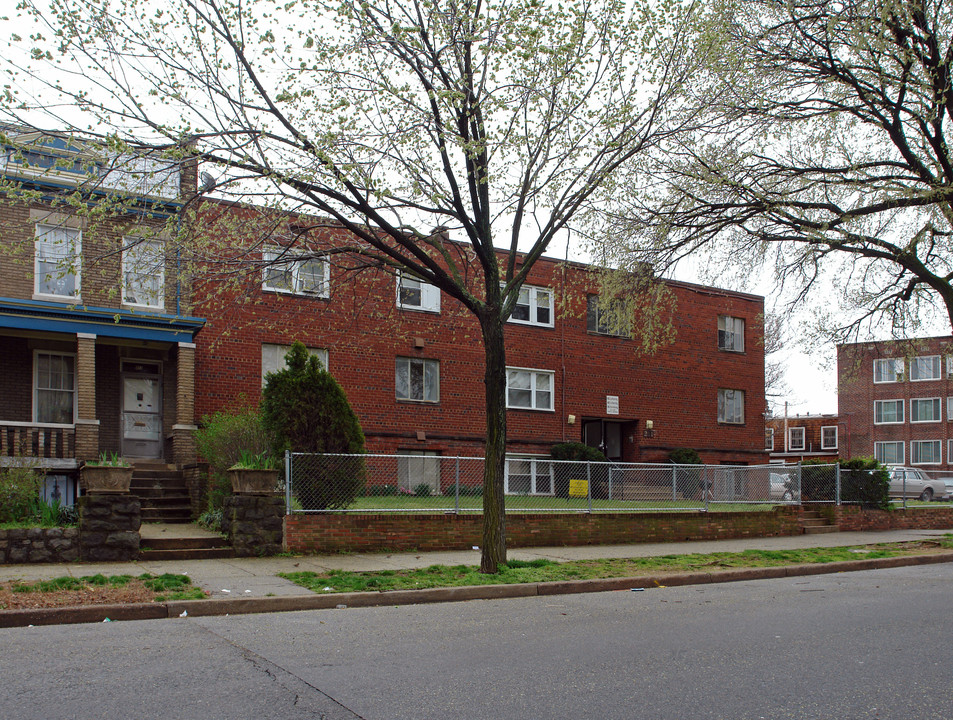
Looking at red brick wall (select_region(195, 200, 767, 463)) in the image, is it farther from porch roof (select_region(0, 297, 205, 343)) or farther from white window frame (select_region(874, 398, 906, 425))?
white window frame (select_region(874, 398, 906, 425))

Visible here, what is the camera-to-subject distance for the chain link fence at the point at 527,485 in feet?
45.1

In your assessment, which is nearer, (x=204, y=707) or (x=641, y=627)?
(x=204, y=707)

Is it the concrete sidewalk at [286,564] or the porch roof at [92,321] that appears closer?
the concrete sidewalk at [286,564]

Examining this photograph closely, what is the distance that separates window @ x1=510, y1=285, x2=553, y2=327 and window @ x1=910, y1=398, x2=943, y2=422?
130ft

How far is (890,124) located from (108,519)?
15782 millimetres

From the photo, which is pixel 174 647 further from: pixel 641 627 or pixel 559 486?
pixel 559 486

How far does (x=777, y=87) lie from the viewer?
1716 cm

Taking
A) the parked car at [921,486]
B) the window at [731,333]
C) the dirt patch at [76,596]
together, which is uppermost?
the window at [731,333]

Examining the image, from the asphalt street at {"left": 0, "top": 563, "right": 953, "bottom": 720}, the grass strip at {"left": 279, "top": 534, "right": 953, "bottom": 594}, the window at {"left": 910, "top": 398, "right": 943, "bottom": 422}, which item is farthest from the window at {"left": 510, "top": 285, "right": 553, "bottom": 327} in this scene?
the window at {"left": 910, "top": 398, "right": 943, "bottom": 422}

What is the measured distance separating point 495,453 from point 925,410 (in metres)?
53.1

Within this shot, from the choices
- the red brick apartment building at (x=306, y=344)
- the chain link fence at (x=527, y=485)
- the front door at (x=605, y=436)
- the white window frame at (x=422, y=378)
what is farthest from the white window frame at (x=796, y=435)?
the white window frame at (x=422, y=378)

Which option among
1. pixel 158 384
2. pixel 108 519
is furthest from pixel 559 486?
pixel 158 384

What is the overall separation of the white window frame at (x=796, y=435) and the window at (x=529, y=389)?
4167cm

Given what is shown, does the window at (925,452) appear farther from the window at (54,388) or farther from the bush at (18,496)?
the bush at (18,496)
